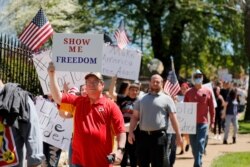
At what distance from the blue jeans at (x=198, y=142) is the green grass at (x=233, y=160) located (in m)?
1.32

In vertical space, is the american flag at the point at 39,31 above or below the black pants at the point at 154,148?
above

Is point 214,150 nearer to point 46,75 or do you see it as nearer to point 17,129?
point 46,75

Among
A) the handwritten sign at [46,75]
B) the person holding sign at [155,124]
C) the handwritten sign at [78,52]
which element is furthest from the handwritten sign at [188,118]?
the handwritten sign at [78,52]

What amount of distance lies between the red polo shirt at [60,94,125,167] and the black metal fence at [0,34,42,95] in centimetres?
689

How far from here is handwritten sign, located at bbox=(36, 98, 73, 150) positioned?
9.10 metres

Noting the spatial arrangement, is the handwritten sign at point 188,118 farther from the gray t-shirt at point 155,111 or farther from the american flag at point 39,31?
the american flag at point 39,31

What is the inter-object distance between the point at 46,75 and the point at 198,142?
355cm

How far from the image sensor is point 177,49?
115ft

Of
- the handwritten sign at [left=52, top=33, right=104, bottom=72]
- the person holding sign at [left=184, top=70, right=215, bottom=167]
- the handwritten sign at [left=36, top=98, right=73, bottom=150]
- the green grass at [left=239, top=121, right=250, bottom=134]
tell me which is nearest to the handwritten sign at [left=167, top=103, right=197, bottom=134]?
the person holding sign at [left=184, top=70, right=215, bottom=167]

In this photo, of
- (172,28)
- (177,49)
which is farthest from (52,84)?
(177,49)

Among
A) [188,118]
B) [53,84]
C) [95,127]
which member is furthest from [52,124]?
[188,118]

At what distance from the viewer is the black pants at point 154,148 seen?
9.07 meters

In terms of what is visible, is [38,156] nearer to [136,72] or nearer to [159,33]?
[136,72]

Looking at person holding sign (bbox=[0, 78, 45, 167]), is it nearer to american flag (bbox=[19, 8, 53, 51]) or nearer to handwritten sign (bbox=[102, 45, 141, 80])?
american flag (bbox=[19, 8, 53, 51])
